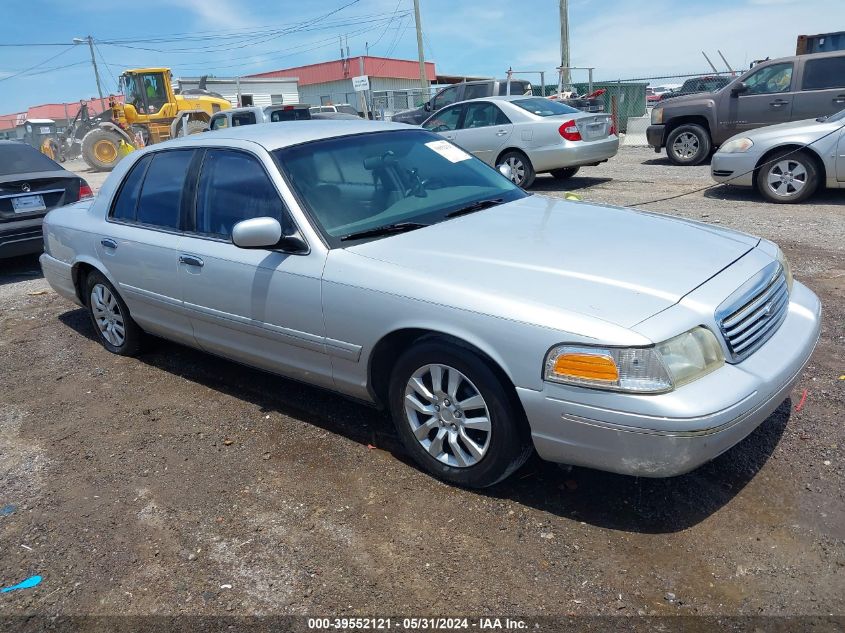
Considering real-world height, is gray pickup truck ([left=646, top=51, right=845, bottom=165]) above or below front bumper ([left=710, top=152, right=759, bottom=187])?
above

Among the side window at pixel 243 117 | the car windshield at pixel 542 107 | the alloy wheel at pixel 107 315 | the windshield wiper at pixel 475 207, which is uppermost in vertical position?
the side window at pixel 243 117

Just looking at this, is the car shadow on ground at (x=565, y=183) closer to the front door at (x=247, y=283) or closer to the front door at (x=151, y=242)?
the front door at (x=151, y=242)

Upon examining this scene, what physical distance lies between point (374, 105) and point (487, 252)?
26231 millimetres

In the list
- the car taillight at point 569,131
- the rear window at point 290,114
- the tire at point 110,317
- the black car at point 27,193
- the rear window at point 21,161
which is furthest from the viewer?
the rear window at point 290,114

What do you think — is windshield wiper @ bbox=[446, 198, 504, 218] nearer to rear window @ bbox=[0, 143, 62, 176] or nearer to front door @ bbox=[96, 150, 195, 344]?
front door @ bbox=[96, 150, 195, 344]

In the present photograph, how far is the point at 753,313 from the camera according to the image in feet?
9.82

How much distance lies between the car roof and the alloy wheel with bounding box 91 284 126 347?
1.27 m

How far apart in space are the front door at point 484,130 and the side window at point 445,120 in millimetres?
199

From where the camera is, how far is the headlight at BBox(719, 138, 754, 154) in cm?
915

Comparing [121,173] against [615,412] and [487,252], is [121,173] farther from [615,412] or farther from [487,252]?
[615,412]

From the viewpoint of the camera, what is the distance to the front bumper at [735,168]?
9.19m

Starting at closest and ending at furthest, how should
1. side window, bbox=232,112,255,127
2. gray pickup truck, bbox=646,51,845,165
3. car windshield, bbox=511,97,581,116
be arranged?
1. car windshield, bbox=511,97,581,116
2. gray pickup truck, bbox=646,51,845,165
3. side window, bbox=232,112,255,127

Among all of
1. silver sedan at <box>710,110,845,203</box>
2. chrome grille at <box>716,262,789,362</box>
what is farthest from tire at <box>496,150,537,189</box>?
chrome grille at <box>716,262,789,362</box>

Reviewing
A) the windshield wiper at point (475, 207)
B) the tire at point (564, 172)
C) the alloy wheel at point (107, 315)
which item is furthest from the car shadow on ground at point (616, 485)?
the tire at point (564, 172)
